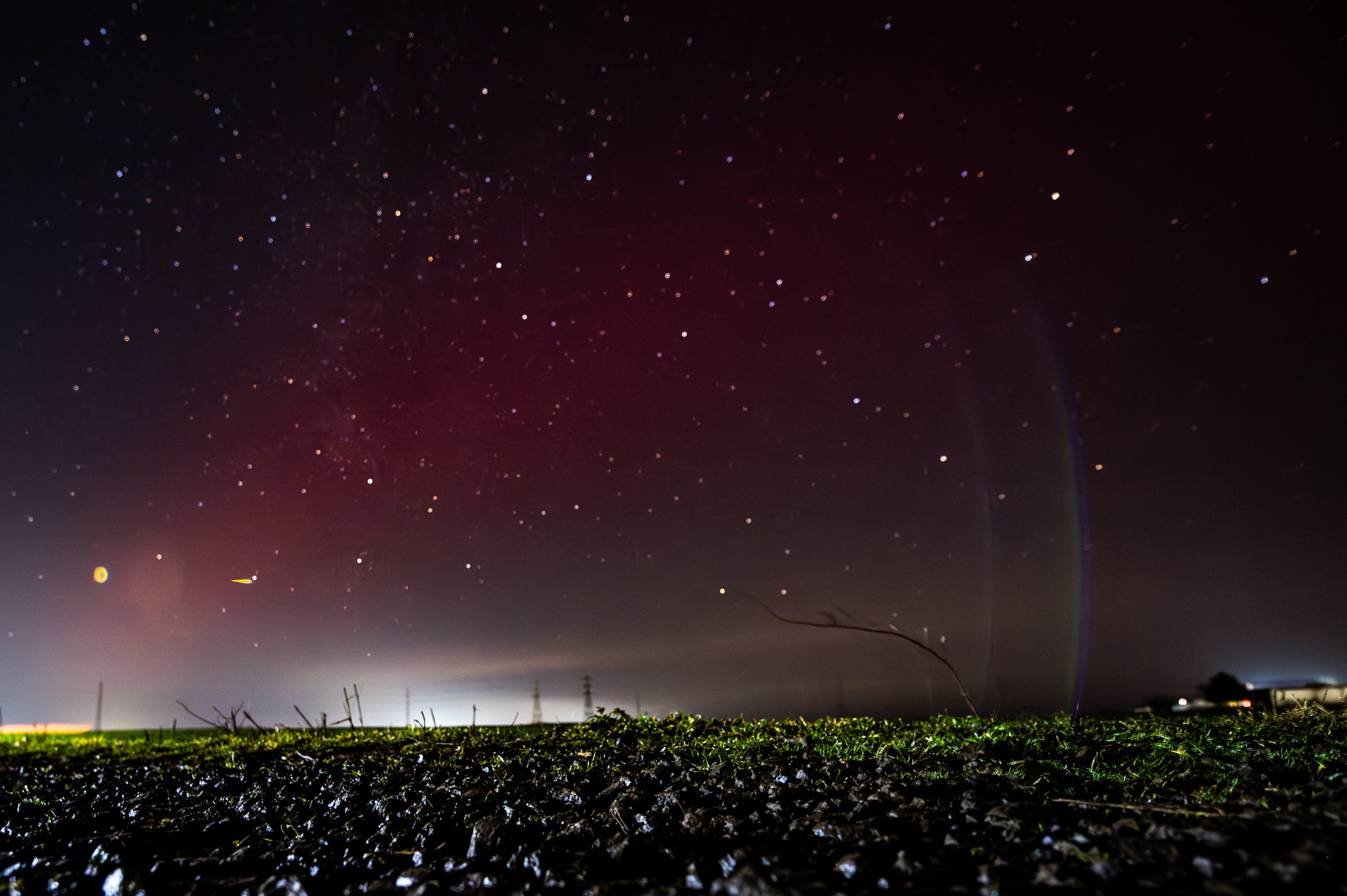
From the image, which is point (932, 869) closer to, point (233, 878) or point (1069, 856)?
point (1069, 856)

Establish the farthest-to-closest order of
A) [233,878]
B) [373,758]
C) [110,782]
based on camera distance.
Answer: [110,782]
[373,758]
[233,878]

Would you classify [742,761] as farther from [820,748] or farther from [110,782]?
[110,782]

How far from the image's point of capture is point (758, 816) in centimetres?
434

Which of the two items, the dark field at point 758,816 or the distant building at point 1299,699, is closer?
the dark field at point 758,816

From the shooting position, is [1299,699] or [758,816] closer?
[758,816]

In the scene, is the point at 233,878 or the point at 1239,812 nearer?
the point at 1239,812

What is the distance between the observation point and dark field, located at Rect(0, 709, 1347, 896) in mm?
3141

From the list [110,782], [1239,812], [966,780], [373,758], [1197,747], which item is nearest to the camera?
[1239,812]

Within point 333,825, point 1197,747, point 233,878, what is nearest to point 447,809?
point 333,825

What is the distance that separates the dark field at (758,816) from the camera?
3.14 metres

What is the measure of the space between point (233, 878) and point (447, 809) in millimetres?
1396

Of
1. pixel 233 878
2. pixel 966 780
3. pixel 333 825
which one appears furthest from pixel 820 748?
pixel 233 878

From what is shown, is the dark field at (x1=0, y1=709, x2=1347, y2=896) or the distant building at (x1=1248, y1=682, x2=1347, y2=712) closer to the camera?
the dark field at (x1=0, y1=709, x2=1347, y2=896)

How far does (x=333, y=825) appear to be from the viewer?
5.33 meters
